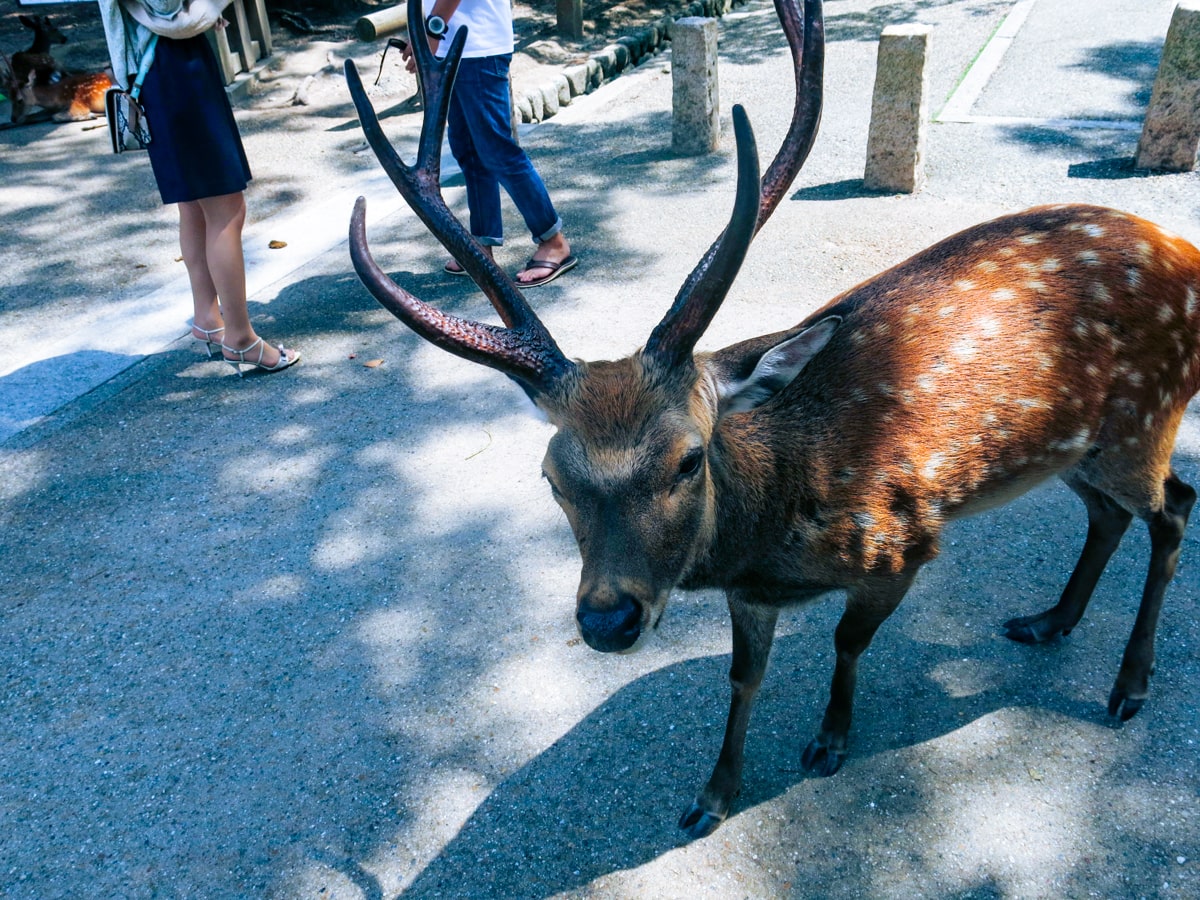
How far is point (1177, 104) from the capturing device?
6.36 metres

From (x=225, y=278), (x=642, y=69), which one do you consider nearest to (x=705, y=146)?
(x=642, y=69)

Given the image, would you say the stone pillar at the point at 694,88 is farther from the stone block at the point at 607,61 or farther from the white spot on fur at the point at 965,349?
the white spot on fur at the point at 965,349

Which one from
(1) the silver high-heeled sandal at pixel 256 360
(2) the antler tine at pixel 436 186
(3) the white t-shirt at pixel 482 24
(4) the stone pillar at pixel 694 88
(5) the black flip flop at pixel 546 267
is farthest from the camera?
(4) the stone pillar at pixel 694 88

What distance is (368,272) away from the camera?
7.77 ft

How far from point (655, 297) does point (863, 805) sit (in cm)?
358

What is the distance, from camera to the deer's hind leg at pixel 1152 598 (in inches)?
117

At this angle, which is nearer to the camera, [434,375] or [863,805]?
[863,805]

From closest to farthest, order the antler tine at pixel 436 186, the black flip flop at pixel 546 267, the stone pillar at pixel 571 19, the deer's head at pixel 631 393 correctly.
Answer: the deer's head at pixel 631 393, the antler tine at pixel 436 186, the black flip flop at pixel 546 267, the stone pillar at pixel 571 19

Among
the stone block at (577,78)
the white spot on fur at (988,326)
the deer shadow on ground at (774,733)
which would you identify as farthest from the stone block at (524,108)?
the white spot on fur at (988,326)

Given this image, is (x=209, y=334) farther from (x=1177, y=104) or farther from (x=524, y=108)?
(x=1177, y=104)

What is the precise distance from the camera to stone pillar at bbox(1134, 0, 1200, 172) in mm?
6129

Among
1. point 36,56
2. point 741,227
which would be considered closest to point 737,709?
point 741,227

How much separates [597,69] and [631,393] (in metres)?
8.84

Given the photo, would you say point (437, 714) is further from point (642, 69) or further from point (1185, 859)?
point (642, 69)
